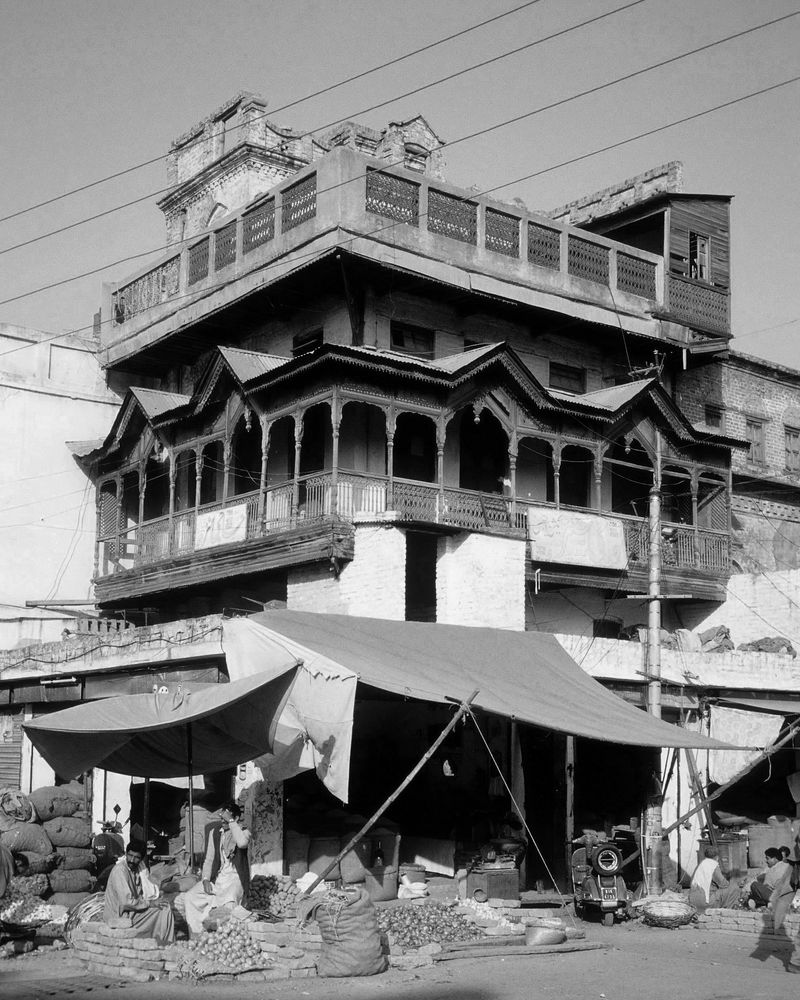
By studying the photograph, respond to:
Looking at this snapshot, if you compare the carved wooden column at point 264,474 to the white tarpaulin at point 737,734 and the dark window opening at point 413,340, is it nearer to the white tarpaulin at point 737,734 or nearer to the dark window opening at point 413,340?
the dark window opening at point 413,340

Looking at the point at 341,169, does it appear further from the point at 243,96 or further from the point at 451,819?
the point at 451,819

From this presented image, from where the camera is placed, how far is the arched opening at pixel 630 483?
2783cm

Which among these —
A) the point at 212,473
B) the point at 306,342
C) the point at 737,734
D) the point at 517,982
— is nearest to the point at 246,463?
the point at 212,473

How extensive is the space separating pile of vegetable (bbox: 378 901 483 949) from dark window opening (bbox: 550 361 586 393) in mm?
14732

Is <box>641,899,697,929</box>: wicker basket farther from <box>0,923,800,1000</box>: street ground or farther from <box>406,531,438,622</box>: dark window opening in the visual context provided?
<box>406,531,438,622</box>: dark window opening

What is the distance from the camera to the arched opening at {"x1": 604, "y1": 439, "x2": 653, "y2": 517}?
91.3 feet

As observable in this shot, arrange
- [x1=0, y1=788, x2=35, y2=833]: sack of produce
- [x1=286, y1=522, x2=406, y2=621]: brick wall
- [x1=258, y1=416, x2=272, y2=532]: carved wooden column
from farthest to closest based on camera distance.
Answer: [x1=258, y1=416, x2=272, y2=532]: carved wooden column < [x1=286, y1=522, x2=406, y2=621]: brick wall < [x1=0, y1=788, x2=35, y2=833]: sack of produce

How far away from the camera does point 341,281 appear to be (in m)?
24.2

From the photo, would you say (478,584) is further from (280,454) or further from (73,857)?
(73,857)

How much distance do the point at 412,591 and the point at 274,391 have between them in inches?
182

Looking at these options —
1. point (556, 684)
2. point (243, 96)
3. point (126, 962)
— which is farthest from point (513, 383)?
point (126, 962)

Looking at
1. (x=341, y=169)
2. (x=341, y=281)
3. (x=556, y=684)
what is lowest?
(x=556, y=684)

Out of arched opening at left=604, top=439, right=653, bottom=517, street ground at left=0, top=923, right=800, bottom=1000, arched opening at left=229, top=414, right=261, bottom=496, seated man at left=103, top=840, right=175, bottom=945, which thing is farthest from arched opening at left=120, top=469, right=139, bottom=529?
street ground at left=0, top=923, right=800, bottom=1000

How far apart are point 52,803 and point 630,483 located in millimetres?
15804
